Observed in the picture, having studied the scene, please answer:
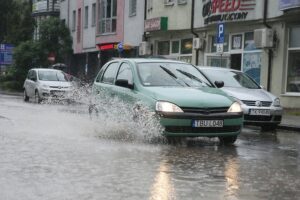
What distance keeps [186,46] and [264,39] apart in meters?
8.45

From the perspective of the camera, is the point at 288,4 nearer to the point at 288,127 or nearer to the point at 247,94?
the point at 288,127

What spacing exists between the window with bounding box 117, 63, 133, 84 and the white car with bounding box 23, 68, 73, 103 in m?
14.0

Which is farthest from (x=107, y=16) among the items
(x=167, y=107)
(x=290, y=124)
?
(x=167, y=107)

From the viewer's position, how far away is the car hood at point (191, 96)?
10.5m

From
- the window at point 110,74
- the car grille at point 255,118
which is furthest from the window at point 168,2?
the window at point 110,74

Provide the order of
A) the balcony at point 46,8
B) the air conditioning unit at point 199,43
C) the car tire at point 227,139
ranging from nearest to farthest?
the car tire at point 227,139 → the air conditioning unit at point 199,43 → the balcony at point 46,8

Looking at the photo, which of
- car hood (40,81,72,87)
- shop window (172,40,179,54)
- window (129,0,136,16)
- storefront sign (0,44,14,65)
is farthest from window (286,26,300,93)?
storefront sign (0,44,14,65)

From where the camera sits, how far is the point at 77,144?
34.5 feet

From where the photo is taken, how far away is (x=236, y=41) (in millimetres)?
27641

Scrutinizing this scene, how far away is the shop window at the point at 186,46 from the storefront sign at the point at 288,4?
9505 millimetres

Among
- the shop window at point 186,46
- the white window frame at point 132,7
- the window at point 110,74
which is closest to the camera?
the window at point 110,74

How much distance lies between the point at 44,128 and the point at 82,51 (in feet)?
113

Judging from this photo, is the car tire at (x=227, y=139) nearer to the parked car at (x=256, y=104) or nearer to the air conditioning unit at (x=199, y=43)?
the parked car at (x=256, y=104)

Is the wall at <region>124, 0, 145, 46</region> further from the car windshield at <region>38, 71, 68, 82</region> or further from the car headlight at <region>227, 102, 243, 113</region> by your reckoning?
the car headlight at <region>227, 102, 243, 113</region>
